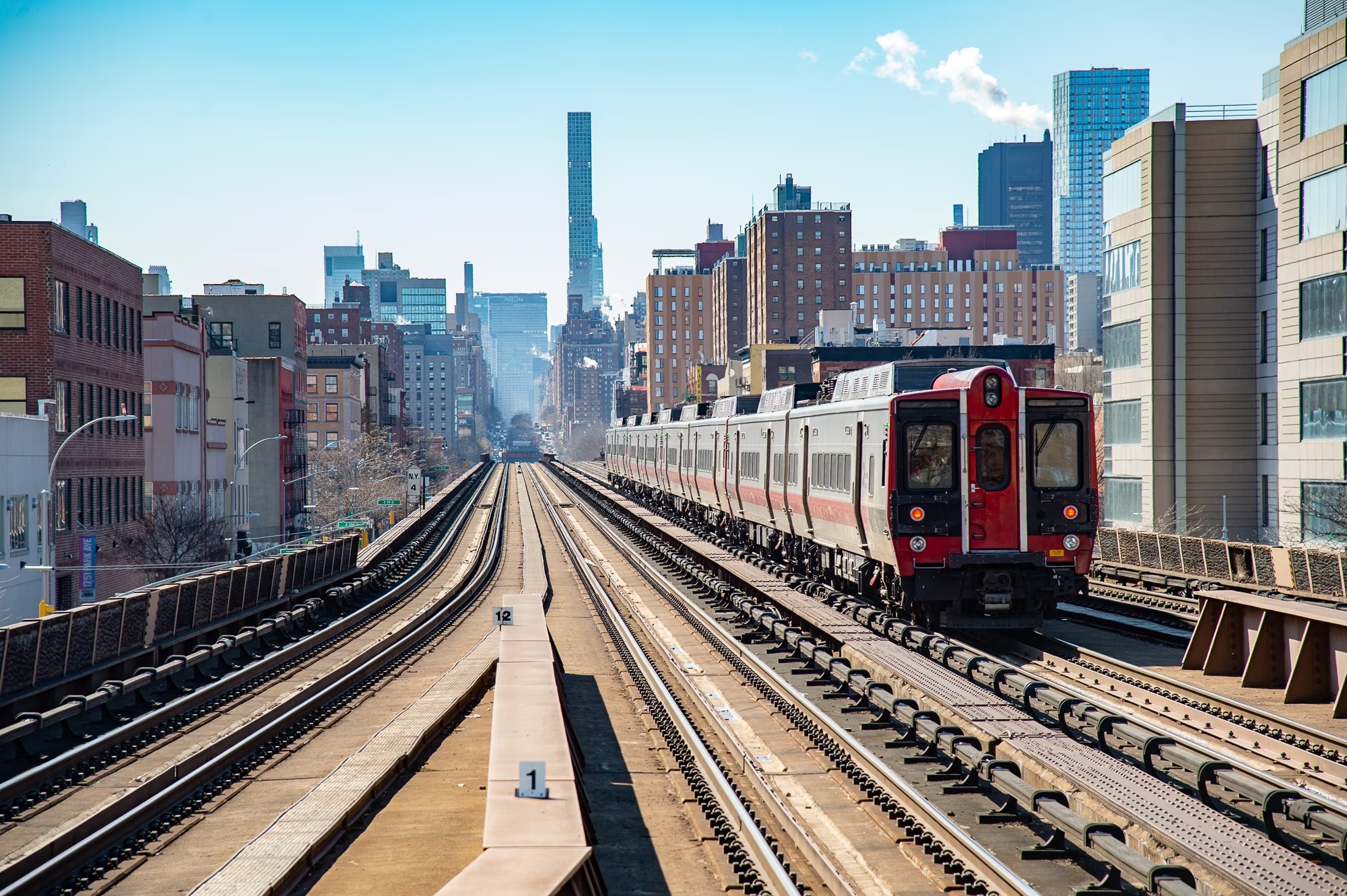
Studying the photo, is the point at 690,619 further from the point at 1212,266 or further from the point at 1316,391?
the point at 1212,266

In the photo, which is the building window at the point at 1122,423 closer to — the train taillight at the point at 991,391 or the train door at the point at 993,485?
the train door at the point at 993,485

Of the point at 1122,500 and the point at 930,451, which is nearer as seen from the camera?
the point at 930,451

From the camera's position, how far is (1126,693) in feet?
51.6

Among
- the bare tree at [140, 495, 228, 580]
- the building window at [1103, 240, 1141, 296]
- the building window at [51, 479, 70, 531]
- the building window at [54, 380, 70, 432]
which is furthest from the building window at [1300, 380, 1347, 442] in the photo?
the building window at [54, 380, 70, 432]

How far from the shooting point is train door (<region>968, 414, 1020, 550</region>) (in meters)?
19.1

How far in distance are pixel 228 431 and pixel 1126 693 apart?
201 feet

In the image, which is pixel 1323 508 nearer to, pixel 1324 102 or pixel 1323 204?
pixel 1323 204

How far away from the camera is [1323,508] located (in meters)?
40.2

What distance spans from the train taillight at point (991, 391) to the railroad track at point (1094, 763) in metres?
3.57

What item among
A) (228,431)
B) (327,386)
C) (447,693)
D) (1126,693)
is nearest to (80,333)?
(228,431)

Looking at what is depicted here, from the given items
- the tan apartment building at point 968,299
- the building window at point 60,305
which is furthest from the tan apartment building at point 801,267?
the building window at point 60,305

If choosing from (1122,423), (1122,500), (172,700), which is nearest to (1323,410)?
(1122,423)

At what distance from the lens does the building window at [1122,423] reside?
2018 inches

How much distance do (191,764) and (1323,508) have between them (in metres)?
36.9
